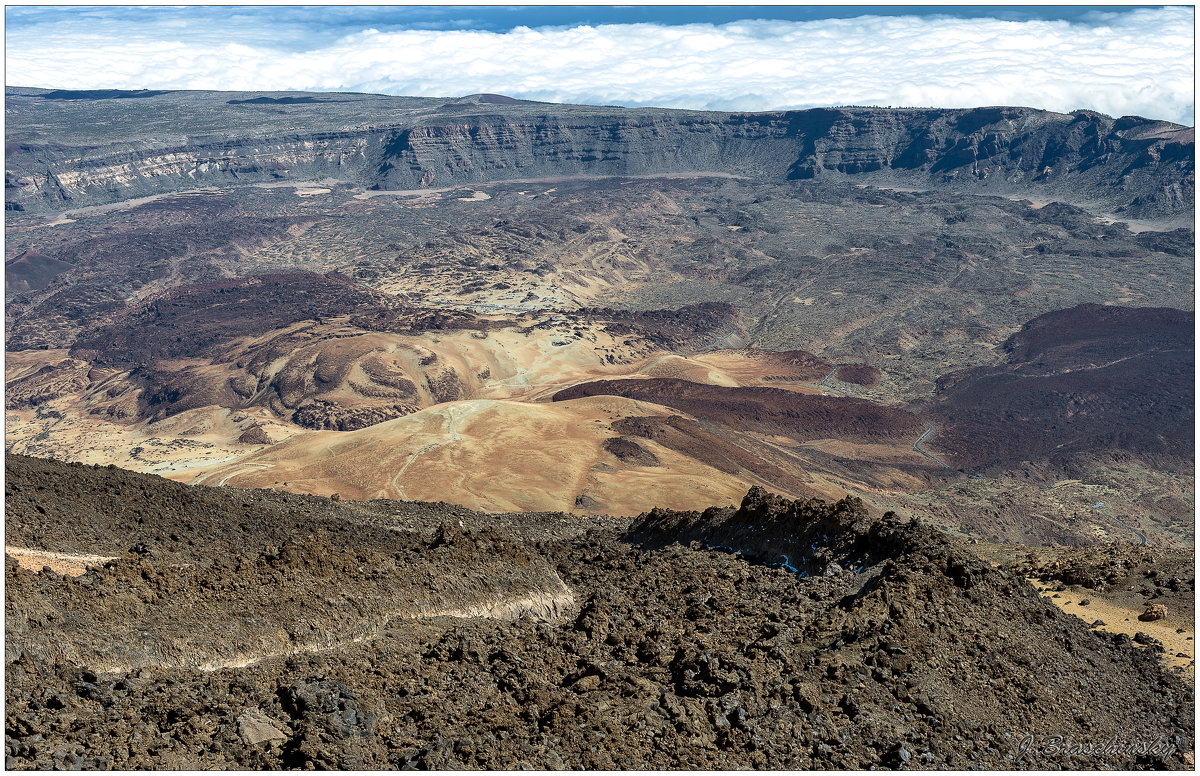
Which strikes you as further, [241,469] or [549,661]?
[241,469]

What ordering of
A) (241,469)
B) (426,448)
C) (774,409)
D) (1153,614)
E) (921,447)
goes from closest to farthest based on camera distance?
(1153,614)
(426,448)
(241,469)
(921,447)
(774,409)

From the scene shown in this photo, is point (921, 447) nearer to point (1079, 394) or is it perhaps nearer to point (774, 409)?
point (774, 409)

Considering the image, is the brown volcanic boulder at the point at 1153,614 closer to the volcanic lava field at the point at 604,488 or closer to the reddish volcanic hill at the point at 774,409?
the volcanic lava field at the point at 604,488

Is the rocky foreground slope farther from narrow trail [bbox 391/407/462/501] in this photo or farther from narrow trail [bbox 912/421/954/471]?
narrow trail [bbox 912/421/954/471]

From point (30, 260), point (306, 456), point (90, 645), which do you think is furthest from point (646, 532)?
point (30, 260)

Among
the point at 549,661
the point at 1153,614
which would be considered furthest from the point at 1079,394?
the point at 549,661

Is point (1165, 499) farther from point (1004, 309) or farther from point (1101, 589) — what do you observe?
point (1004, 309)

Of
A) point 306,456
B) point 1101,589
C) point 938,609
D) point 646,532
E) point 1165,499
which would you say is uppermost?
point 938,609
